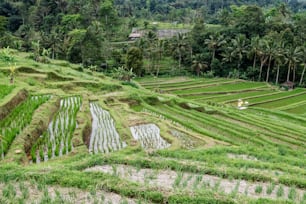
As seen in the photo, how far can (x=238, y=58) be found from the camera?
1901 inches

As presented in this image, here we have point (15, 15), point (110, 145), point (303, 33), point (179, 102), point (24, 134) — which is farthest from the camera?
point (15, 15)

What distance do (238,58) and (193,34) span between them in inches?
358

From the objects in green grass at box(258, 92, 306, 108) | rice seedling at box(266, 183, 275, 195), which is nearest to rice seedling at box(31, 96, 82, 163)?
rice seedling at box(266, 183, 275, 195)

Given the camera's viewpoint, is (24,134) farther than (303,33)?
No

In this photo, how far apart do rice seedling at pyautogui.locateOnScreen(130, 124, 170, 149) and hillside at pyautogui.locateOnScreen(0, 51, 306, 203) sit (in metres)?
0.04

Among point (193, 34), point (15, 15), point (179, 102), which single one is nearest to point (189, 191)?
point (179, 102)

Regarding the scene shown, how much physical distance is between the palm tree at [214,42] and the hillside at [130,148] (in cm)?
2470

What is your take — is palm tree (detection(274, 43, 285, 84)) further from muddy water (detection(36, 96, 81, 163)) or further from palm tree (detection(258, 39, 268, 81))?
muddy water (detection(36, 96, 81, 163))

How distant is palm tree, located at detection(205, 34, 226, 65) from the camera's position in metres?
49.3

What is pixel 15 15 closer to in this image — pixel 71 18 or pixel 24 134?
pixel 71 18

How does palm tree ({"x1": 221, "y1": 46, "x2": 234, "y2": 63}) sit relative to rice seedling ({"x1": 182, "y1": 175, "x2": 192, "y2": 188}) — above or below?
above

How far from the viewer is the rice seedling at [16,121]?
457 inches

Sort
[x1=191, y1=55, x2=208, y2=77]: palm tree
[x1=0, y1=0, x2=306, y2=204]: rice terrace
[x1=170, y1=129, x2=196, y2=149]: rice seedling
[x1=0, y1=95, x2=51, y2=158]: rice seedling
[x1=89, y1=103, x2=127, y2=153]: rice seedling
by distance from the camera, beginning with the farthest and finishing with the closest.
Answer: [x1=191, y1=55, x2=208, y2=77]: palm tree, [x1=170, y1=129, x2=196, y2=149]: rice seedling, [x1=89, y1=103, x2=127, y2=153]: rice seedling, [x1=0, y1=95, x2=51, y2=158]: rice seedling, [x1=0, y1=0, x2=306, y2=204]: rice terrace

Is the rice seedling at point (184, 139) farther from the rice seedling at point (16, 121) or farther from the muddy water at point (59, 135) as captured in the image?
the rice seedling at point (16, 121)
